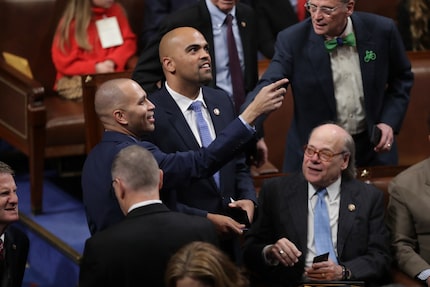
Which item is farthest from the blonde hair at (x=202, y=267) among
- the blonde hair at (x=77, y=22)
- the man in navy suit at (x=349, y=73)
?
the blonde hair at (x=77, y=22)

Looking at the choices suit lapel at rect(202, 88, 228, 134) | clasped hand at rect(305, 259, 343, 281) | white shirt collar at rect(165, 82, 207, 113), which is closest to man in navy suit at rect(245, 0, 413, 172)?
suit lapel at rect(202, 88, 228, 134)

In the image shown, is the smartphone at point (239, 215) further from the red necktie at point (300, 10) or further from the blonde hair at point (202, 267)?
the red necktie at point (300, 10)

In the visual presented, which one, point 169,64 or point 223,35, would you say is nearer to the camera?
point 169,64

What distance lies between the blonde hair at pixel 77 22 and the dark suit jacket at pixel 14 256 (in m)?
1.92

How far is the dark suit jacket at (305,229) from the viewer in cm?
422

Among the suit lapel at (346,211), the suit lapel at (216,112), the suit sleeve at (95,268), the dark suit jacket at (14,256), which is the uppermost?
the suit lapel at (216,112)

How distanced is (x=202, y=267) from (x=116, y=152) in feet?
2.63

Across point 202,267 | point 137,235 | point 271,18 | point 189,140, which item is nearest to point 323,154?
point 189,140

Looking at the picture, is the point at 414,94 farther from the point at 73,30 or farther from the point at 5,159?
the point at 5,159

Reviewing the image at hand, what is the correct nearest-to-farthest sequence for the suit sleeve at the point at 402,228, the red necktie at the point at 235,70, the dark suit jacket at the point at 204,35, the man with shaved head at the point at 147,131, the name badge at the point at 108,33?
1. the man with shaved head at the point at 147,131
2. the suit sleeve at the point at 402,228
3. the dark suit jacket at the point at 204,35
4. the red necktie at the point at 235,70
5. the name badge at the point at 108,33

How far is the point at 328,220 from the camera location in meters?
4.26

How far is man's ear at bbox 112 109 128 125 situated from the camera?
3.85 metres

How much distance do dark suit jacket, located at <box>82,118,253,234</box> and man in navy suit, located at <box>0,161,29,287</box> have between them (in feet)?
1.48

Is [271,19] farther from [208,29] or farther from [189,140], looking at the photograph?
[189,140]
